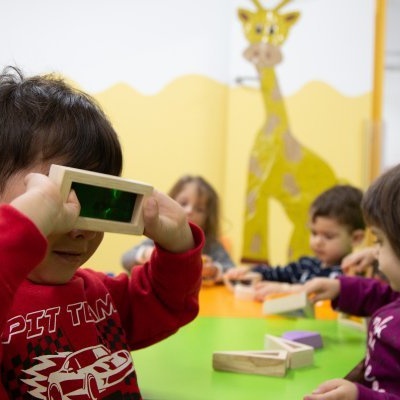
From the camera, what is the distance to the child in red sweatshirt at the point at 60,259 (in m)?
0.52

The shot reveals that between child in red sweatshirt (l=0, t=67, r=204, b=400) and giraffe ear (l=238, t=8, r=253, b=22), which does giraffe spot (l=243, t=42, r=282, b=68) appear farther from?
child in red sweatshirt (l=0, t=67, r=204, b=400)

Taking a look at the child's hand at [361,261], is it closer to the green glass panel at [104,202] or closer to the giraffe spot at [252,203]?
the green glass panel at [104,202]

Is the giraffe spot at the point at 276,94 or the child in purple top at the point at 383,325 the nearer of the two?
the child in purple top at the point at 383,325

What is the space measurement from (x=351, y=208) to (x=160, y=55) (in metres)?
1.22

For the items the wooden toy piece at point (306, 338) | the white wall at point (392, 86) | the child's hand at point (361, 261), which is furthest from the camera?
the white wall at point (392, 86)

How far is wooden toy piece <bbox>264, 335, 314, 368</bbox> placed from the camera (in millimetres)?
747

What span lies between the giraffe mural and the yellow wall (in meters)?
0.04

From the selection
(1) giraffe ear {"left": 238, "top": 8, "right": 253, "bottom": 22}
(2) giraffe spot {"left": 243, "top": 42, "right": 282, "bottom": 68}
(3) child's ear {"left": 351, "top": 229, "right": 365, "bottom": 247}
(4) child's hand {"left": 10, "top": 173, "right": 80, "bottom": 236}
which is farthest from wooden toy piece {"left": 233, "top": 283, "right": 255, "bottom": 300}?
(1) giraffe ear {"left": 238, "top": 8, "right": 253, "bottom": 22}

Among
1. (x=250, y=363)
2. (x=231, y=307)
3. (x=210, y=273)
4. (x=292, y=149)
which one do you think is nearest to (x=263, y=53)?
(x=292, y=149)

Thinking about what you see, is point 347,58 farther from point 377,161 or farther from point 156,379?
point 156,379

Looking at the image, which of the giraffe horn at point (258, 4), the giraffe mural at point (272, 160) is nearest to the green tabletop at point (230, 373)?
the giraffe mural at point (272, 160)

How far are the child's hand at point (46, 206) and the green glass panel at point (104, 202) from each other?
0.01 metres

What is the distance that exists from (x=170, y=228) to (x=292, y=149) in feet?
5.85

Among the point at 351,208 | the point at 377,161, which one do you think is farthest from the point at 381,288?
the point at 377,161
